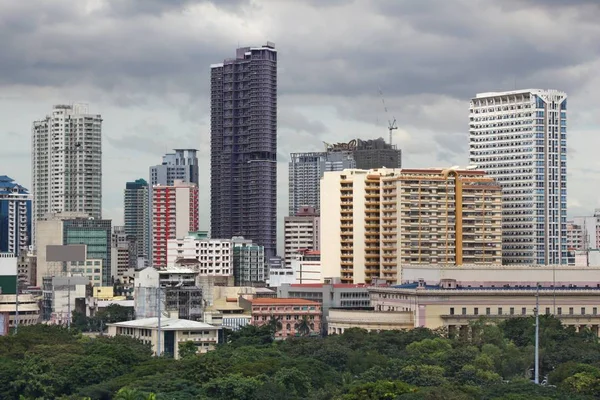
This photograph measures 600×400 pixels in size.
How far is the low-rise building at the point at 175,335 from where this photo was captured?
130875mm

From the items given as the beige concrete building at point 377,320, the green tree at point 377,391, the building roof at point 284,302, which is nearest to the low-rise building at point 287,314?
the building roof at point 284,302

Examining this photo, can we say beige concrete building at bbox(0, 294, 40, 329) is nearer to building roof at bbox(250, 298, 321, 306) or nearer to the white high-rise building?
building roof at bbox(250, 298, 321, 306)

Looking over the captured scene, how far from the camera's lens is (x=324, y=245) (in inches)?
6481

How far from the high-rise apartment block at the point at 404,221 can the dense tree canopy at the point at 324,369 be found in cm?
3974

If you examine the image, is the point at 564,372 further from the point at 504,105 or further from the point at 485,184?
the point at 504,105

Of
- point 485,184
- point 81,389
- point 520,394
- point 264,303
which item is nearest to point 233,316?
point 264,303

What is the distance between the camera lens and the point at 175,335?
432ft

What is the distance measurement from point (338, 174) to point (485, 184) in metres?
16.7

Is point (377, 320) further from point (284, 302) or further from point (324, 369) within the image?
point (324, 369)

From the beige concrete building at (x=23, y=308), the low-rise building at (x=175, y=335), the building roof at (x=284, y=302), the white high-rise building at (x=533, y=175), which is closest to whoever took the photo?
the low-rise building at (x=175, y=335)

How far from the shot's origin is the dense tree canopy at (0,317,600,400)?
83.9m

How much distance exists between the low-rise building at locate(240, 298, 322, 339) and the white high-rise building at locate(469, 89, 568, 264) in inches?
1499

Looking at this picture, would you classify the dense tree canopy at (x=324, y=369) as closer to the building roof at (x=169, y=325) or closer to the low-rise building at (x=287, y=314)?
the building roof at (x=169, y=325)

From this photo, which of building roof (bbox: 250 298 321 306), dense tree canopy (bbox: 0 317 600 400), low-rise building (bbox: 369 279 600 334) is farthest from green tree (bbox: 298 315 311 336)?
dense tree canopy (bbox: 0 317 600 400)
